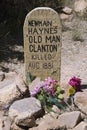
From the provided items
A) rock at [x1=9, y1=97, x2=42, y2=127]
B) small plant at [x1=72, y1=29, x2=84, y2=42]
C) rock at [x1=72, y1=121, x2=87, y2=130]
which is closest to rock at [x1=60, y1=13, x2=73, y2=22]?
small plant at [x1=72, y1=29, x2=84, y2=42]

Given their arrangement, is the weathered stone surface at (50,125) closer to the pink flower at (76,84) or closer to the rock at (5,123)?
the rock at (5,123)

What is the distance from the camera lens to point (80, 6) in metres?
10.5

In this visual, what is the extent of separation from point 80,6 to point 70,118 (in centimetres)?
616

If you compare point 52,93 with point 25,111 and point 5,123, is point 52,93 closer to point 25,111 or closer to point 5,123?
point 25,111

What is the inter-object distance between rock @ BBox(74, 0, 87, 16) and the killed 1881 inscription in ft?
15.0

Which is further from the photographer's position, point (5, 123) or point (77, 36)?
point (77, 36)

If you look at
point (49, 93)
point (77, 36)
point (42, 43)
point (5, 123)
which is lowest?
point (5, 123)

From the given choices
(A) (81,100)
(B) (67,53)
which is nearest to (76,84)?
(A) (81,100)

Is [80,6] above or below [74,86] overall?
above

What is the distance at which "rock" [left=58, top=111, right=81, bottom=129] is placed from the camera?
15.4ft

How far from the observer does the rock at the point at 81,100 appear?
501 cm

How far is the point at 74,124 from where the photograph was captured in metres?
4.68

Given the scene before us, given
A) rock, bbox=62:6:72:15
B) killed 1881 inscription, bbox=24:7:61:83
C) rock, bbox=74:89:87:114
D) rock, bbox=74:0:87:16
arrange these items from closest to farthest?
rock, bbox=74:89:87:114 < killed 1881 inscription, bbox=24:7:61:83 < rock, bbox=62:6:72:15 < rock, bbox=74:0:87:16

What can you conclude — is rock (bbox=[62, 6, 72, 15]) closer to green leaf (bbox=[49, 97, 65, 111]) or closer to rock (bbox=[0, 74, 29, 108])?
rock (bbox=[0, 74, 29, 108])
